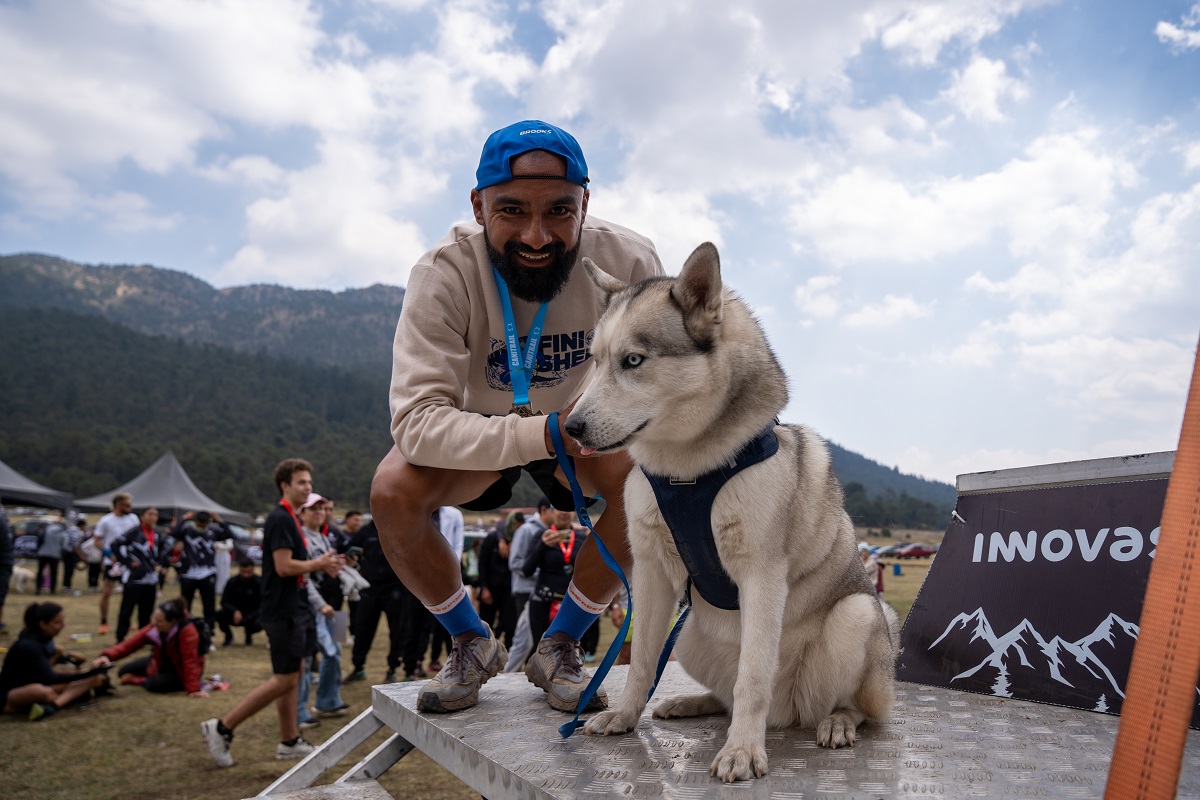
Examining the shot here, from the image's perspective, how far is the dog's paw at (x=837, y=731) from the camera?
264cm

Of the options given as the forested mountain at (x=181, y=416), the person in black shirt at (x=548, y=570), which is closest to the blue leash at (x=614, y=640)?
the person in black shirt at (x=548, y=570)

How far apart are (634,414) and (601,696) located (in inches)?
57.0

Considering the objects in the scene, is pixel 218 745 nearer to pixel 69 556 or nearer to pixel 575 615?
pixel 575 615

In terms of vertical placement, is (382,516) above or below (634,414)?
below

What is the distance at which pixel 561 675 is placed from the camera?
3336 millimetres

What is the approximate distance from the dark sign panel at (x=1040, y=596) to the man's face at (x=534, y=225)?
291 centimetres

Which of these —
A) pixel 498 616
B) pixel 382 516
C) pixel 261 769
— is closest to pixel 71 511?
pixel 498 616

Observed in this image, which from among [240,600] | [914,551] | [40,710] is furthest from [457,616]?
[914,551]

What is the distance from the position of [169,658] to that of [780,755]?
1152cm

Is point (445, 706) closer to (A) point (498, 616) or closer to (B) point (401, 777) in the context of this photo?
(B) point (401, 777)

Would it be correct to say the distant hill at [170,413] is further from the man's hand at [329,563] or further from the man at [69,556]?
the man's hand at [329,563]

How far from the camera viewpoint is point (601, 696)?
3234 mm

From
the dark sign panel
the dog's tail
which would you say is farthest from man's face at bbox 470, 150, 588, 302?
the dark sign panel

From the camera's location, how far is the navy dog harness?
8.57 feet
